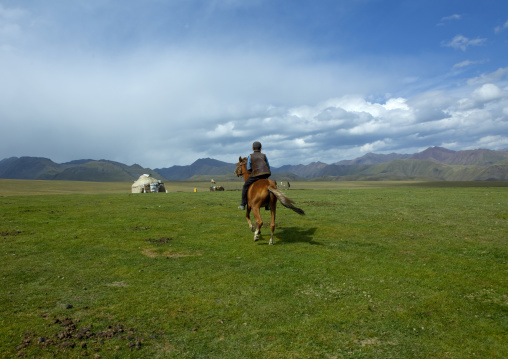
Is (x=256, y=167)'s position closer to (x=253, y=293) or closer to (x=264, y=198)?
(x=264, y=198)

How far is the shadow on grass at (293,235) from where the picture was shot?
13.7 meters

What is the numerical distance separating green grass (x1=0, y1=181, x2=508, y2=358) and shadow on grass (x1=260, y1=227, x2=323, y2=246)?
10 centimetres

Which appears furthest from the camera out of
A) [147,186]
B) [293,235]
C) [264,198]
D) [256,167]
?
[147,186]

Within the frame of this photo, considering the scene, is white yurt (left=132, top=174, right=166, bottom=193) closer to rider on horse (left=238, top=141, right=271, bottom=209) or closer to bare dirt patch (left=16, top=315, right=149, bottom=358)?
rider on horse (left=238, top=141, right=271, bottom=209)

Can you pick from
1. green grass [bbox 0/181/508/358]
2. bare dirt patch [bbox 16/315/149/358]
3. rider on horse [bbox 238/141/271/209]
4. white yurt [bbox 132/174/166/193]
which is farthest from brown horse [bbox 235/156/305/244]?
white yurt [bbox 132/174/166/193]

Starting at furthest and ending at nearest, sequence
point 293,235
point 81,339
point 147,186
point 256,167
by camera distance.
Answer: point 147,186
point 293,235
point 256,167
point 81,339

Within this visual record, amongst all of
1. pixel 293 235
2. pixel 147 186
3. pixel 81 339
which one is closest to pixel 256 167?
pixel 293 235

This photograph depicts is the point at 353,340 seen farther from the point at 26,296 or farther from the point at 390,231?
the point at 390,231

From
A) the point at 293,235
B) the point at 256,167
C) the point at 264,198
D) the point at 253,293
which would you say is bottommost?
the point at 253,293

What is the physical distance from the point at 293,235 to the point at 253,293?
23.4 feet

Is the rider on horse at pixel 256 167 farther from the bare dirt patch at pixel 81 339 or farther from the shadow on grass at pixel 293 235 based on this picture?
the bare dirt patch at pixel 81 339

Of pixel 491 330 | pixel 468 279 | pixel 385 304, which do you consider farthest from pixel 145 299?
pixel 468 279

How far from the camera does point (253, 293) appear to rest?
7.93 meters

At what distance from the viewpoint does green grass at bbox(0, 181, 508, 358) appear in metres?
5.68
